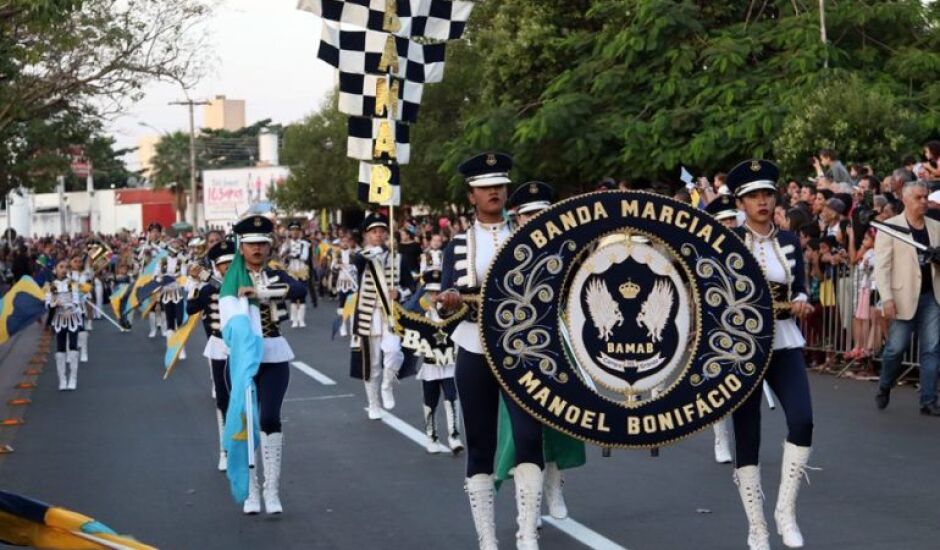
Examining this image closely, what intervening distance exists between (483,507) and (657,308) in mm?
1312

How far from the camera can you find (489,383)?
293 inches

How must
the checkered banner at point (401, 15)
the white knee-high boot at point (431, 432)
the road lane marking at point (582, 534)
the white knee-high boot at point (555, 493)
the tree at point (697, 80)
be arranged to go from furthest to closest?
the tree at point (697, 80)
the checkered banner at point (401, 15)
the white knee-high boot at point (431, 432)
the white knee-high boot at point (555, 493)
the road lane marking at point (582, 534)

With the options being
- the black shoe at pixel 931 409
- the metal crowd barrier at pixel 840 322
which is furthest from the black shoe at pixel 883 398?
the metal crowd barrier at pixel 840 322

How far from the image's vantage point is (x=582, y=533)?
8172 mm

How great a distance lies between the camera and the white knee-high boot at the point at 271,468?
9133mm

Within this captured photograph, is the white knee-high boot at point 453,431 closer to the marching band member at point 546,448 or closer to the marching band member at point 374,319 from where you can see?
the marching band member at point 374,319

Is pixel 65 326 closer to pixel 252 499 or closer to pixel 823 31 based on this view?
pixel 252 499

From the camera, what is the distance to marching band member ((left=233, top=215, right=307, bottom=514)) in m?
9.16

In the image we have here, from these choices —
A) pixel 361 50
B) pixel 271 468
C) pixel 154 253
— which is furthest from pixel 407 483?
pixel 154 253

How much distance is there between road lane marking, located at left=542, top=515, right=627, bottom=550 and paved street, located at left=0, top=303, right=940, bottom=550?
0.9 inches

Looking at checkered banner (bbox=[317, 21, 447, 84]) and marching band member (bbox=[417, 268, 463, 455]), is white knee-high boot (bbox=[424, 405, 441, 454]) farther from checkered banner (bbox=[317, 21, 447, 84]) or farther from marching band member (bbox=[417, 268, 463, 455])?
checkered banner (bbox=[317, 21, 447, 84])

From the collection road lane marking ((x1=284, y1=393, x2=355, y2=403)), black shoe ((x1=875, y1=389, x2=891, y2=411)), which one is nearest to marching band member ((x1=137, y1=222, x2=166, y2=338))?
road lane marking ((x1=284, y1=393, x2=355, y2=403))

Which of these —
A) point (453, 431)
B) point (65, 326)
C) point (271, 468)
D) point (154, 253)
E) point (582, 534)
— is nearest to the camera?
point (582, 534)

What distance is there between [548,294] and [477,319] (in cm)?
38
